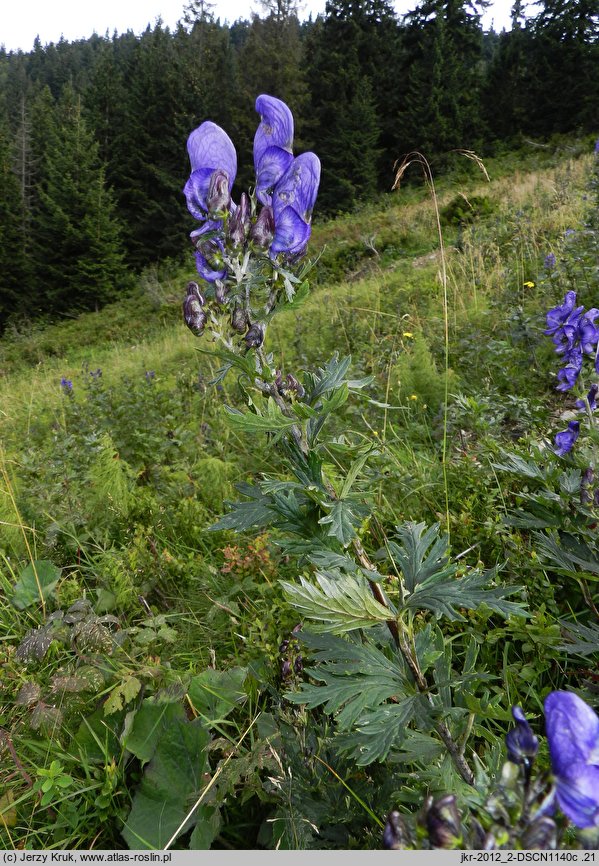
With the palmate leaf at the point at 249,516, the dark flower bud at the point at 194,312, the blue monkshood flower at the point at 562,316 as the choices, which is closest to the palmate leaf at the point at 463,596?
the palmate leaf at the point at 249,516

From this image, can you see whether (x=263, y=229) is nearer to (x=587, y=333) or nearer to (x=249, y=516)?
(x=249, y=516)

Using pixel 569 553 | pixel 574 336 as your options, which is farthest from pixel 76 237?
pixel 569 553

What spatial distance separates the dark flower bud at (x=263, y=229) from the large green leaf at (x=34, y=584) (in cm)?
177

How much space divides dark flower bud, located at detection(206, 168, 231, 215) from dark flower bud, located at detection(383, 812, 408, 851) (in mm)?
1162

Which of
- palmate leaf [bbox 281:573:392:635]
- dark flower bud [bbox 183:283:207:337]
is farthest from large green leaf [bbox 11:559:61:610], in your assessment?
palmate leaf [bbox 281:573:392:635]

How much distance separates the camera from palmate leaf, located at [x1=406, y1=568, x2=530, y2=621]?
108cm

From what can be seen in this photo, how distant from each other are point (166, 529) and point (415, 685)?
1.86 meters

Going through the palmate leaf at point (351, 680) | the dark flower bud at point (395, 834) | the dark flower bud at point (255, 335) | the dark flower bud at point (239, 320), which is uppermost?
the dark flower bud at point (239, 320)

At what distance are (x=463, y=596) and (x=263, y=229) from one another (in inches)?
35.7

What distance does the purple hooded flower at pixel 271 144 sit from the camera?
49.8 inches

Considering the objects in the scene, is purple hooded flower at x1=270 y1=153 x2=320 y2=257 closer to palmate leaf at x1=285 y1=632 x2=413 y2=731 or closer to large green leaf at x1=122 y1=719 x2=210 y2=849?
palmate leaf at x1=285 y1=632 x2=413 y2=731

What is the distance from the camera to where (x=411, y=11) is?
2662 cm

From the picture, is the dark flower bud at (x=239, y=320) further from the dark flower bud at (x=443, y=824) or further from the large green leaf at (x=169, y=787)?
the large green leaf at (x=169, y=787)

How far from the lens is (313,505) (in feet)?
4.03
